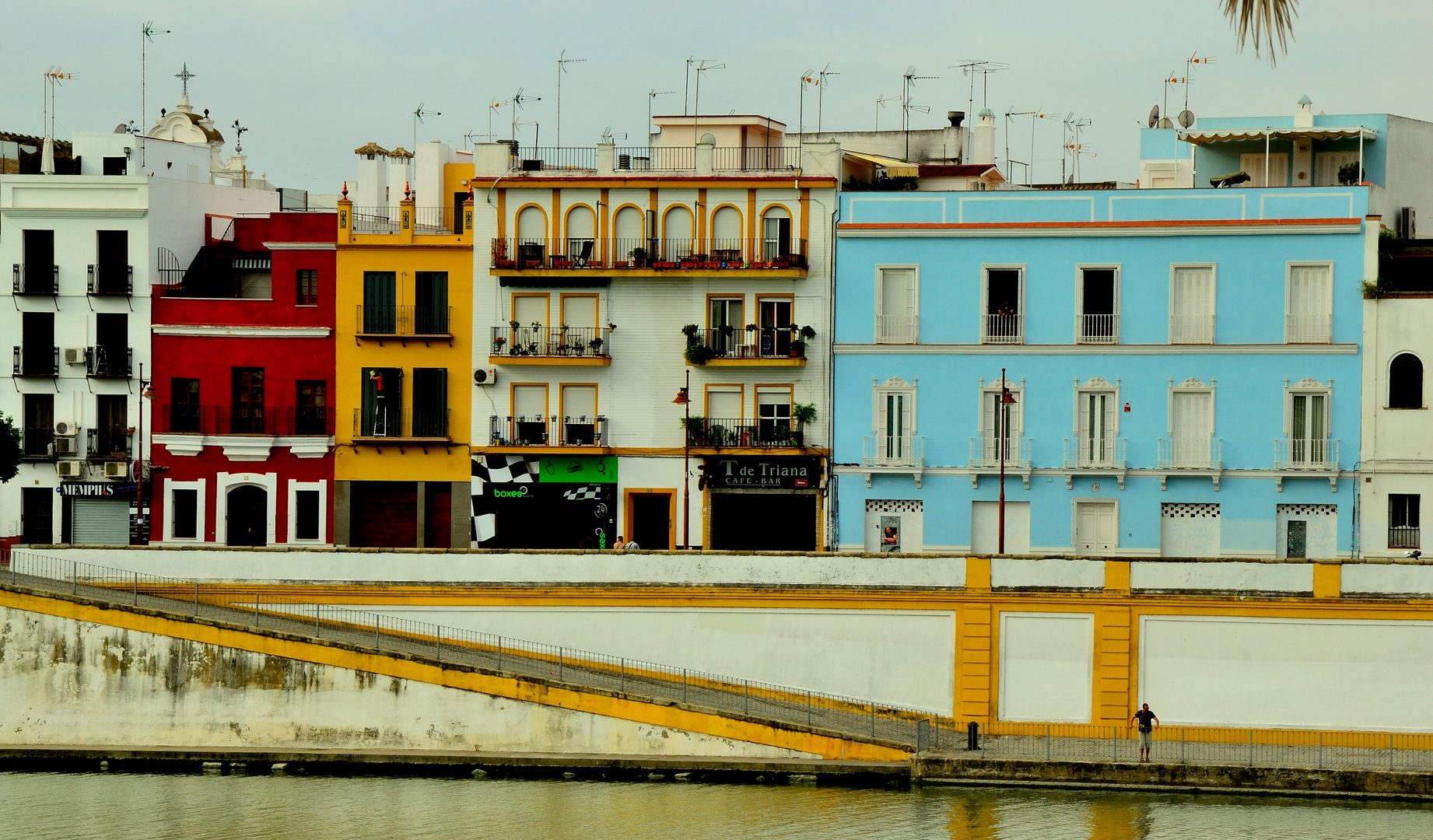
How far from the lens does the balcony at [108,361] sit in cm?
4972

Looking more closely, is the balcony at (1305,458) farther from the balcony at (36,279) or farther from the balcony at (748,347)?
the balcony at (36,279)

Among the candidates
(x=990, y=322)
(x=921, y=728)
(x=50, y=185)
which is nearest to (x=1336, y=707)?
(x=921, y=728)

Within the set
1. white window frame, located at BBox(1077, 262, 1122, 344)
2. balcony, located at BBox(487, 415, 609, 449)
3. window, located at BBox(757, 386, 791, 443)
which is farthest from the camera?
balcony, located at BBox(487, 415, 609, 449)

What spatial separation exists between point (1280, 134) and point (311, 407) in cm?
2748

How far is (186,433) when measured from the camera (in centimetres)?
4925

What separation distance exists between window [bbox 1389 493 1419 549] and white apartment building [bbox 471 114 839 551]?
14025 mm

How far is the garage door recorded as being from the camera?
164 feet

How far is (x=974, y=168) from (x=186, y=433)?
23293 mm

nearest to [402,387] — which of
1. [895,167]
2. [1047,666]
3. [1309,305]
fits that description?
[895,167]

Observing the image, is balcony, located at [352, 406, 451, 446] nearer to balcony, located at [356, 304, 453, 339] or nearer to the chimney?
balcony, located at [356, 304, 453, 339]

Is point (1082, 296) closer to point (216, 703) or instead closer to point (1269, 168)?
point (1269, 168)

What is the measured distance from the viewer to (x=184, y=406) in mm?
49594

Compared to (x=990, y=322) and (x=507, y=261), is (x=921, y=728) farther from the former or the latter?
(x=507, y=261)

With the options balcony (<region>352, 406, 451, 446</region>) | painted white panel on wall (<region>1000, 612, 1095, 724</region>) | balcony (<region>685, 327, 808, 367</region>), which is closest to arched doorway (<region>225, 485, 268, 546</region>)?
balcony (<region>352, 406, 451, 446</region>)
